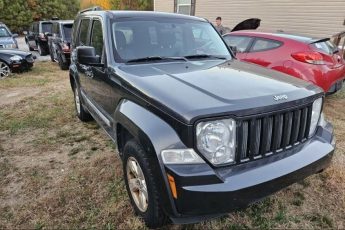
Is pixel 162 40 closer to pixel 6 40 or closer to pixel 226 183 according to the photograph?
pixel 226 183

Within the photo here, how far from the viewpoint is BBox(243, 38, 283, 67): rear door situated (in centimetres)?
575

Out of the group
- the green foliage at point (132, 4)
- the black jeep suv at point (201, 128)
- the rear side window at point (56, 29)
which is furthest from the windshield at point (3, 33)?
the green foliage at point (132, 4)

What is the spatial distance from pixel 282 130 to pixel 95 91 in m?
2.46

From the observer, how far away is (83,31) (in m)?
4.56

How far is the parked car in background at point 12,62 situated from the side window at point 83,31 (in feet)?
19.3

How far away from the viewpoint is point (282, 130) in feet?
7.84

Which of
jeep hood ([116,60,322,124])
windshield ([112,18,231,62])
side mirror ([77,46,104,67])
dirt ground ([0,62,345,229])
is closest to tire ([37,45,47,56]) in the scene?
dirt ground ([0,62,345,229])

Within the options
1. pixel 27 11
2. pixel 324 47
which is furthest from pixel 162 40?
pixel 27 11

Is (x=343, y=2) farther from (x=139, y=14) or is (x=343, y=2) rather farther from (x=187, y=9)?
(x=139, y=14)

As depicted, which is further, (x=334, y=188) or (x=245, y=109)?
(x=334, y=188)

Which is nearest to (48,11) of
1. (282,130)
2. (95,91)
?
(95,91)

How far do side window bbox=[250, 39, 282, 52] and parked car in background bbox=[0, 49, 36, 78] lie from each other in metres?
7.31

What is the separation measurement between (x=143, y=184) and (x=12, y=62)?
864cm

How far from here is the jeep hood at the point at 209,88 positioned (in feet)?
7.06
